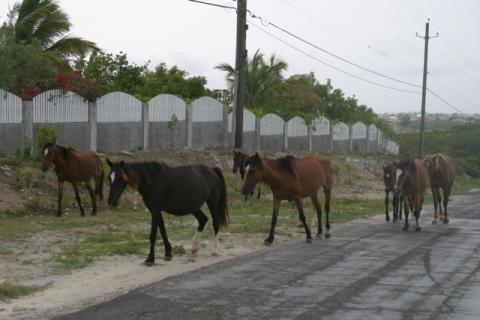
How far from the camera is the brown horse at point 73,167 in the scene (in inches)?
692

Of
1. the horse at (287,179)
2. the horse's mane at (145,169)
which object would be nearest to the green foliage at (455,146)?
the horse at (287,179)

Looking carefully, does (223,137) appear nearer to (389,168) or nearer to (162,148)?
(162,148)

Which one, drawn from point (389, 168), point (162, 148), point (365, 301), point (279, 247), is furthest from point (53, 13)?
point (365, 301)

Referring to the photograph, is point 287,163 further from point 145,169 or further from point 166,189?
point 145,169

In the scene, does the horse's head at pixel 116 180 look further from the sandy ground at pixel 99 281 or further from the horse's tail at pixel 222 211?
the horse's tail at pixel 222 211

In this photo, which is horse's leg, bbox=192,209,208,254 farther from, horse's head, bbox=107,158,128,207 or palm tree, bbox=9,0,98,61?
palm tree, bbox=9,0,98,61

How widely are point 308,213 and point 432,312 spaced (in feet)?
38.3

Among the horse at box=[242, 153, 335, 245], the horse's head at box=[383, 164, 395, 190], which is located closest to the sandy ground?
the horse at box=[242, 153, 335, 245]

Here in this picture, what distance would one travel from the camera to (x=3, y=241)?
13.2 metres

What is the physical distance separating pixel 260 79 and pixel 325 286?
118ft

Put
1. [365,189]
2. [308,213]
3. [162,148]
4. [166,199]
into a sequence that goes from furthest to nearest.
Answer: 1. [365,189]
2. [162,148]
3. [308,213]
4. [166,199]

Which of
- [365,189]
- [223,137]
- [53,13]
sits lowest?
[365,189]

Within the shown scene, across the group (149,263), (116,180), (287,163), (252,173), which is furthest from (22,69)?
(149,263)

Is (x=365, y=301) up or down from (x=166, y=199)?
down
